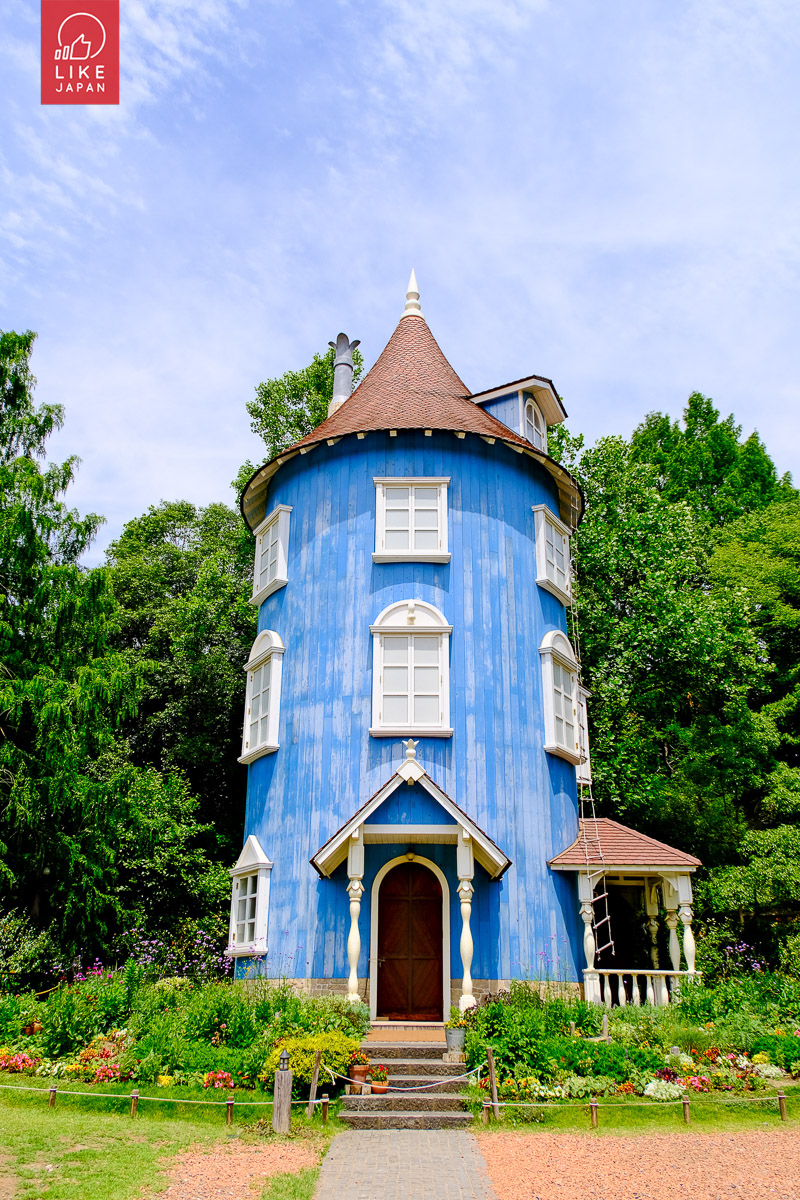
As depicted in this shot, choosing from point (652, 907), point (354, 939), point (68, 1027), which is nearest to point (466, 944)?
point (354, 939)

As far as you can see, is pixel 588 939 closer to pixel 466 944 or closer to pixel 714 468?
pixel 466 944

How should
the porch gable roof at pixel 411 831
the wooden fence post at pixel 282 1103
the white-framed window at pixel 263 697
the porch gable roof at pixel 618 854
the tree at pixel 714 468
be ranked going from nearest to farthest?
the wooden fence post at pixel 282 1103
the porch gable roof at pixel 411 831
the porch gable roof at pixel 618 854
the white-framed window at pixel 263 697
the tree at pixel 714 468

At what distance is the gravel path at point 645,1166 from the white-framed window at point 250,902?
751 cm

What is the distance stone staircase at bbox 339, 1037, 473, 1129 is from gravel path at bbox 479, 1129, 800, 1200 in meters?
0.90

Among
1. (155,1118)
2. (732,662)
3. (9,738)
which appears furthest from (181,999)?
(732,662)

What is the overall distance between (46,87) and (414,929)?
1554 cm

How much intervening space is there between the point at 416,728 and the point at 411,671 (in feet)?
3.96

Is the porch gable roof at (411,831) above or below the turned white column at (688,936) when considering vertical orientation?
Answer: above

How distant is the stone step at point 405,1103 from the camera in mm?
11883

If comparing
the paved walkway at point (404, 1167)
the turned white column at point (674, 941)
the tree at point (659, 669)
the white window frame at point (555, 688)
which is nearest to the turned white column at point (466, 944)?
the paved walkway at point (404, 1167)

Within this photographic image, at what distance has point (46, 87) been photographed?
14.3 meters

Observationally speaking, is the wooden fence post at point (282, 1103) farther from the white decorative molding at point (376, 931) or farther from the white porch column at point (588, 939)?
the white porch column at point (588, 939)

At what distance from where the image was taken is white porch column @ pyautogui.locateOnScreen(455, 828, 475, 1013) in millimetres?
15164

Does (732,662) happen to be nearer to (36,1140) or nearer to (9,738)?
(9,738)
